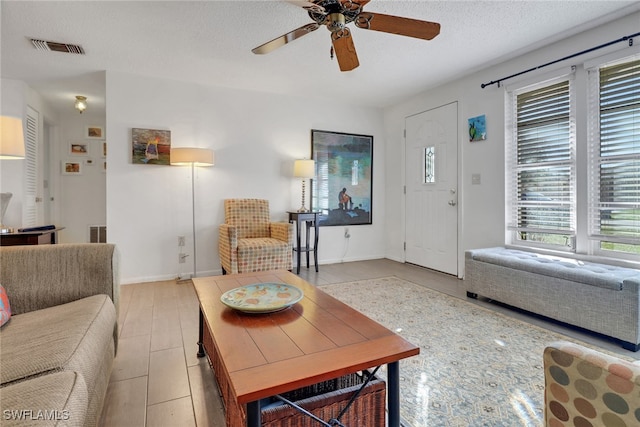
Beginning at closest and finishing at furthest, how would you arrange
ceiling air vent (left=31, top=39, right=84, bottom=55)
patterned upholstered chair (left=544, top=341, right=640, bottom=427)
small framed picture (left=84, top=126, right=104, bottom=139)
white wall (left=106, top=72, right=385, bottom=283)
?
patterned upholstered chair (left=544, top=341, right=640, bottom=427), ceiling air vent (left=31, top=39, right=84, bottom=55), white wall (left=106, top=72, right=385, bottom=283), small framed picture (left=84, top=126, right=104, bottom=139)

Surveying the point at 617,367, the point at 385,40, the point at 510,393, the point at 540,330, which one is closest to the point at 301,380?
the point at 617,367

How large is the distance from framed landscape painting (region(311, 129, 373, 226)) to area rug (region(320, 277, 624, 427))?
1.92 meters

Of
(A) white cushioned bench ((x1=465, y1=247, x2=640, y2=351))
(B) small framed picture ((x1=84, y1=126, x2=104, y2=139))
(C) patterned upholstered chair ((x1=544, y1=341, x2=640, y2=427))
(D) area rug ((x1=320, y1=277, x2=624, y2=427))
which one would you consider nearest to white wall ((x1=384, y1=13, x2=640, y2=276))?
(A) white cushioned bench ((x1=465, y1=247, x2=640, y2=351))

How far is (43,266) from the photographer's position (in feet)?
5.30

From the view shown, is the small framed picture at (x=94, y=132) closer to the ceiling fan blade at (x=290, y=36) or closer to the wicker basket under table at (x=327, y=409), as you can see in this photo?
the ceiling fan blade at (x=290, y=36)

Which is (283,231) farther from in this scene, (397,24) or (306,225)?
(397,24)

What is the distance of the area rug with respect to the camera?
1410 millimetres

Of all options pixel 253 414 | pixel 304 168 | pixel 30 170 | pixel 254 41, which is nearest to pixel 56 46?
pixel 254 41

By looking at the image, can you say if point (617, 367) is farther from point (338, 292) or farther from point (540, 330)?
point (338, 292)

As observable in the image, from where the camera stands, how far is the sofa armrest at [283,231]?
3.71m

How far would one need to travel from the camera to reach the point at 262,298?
1480 millimetres

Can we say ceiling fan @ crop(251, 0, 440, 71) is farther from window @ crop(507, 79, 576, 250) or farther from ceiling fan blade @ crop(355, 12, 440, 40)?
window @ crop(507, 79, 576, 250)

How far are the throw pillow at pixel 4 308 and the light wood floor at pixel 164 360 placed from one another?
0.56m

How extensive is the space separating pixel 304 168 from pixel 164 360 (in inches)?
110
